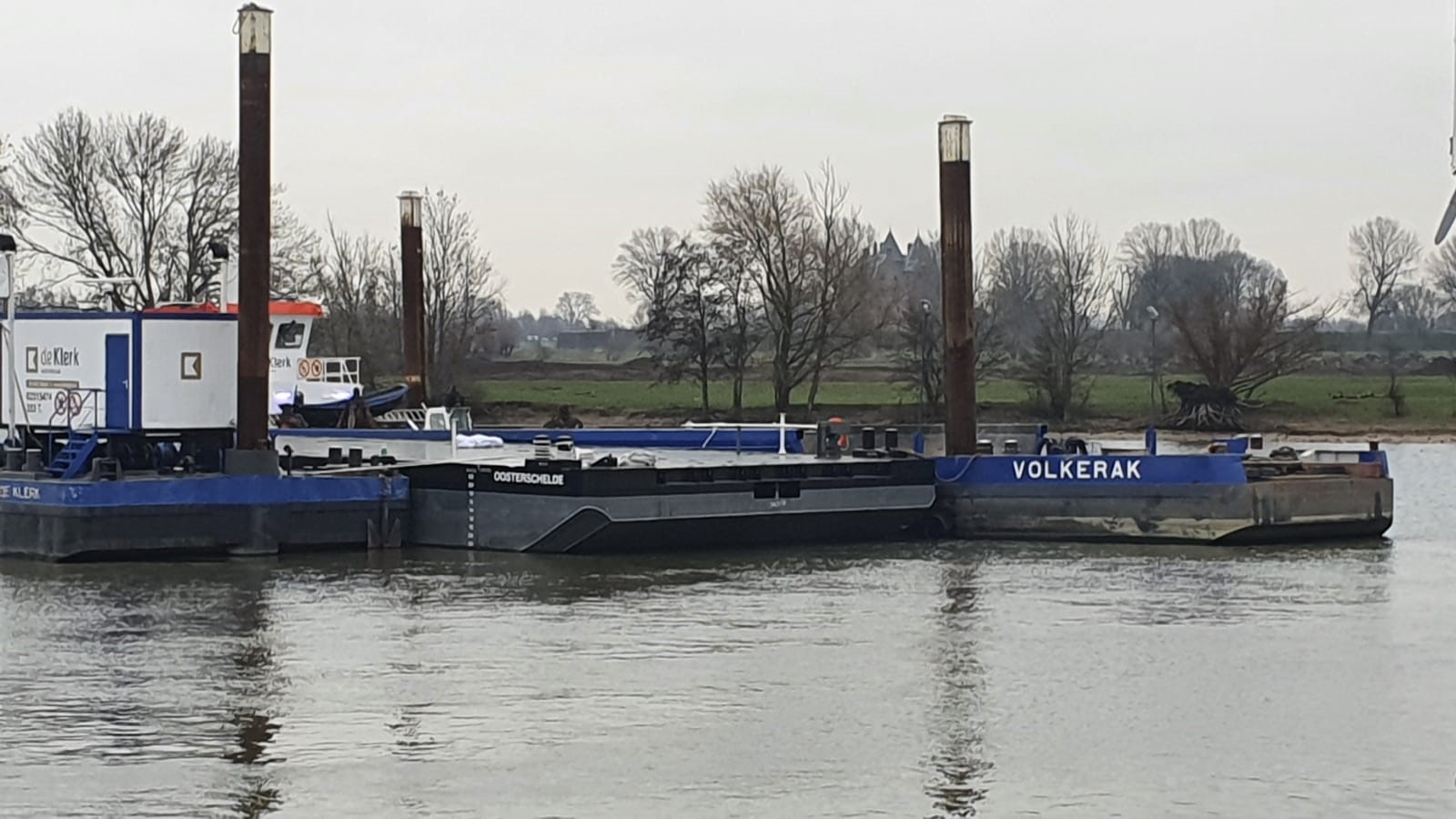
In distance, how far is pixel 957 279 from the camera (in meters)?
30.7

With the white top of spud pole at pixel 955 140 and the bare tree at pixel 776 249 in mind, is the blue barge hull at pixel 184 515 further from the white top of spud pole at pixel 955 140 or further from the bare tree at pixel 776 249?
the bare tree at pixel 776 249

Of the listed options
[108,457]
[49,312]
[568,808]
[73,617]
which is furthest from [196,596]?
[568,808]

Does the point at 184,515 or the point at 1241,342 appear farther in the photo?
the point at 1241,342

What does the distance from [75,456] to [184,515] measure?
2.10 meters

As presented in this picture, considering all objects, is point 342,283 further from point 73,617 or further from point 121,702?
point 121,702

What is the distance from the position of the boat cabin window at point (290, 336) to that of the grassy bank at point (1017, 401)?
27.7 meters

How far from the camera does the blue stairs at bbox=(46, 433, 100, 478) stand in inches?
1046

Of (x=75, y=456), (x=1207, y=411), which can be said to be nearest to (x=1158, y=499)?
(x=75, y=456)

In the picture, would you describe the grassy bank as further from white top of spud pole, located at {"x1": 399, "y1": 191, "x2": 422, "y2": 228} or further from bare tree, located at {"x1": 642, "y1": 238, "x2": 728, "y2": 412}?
white top of spud pole, located at {"x1": 399, "y1": 191, "x2": 422, "y2": 228}

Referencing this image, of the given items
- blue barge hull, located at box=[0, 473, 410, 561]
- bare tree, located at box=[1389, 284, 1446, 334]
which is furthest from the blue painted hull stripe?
bare tree, located at box=[1389, 284, 1446, 334]

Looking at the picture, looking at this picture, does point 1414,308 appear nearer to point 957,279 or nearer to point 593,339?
point 593,339

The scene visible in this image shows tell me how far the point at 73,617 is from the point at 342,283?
52703mm

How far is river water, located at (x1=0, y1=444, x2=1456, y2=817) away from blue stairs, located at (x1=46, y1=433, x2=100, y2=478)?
5.25 ft

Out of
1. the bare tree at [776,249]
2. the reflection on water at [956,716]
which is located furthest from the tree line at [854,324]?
the reflection on water at [956,716]
